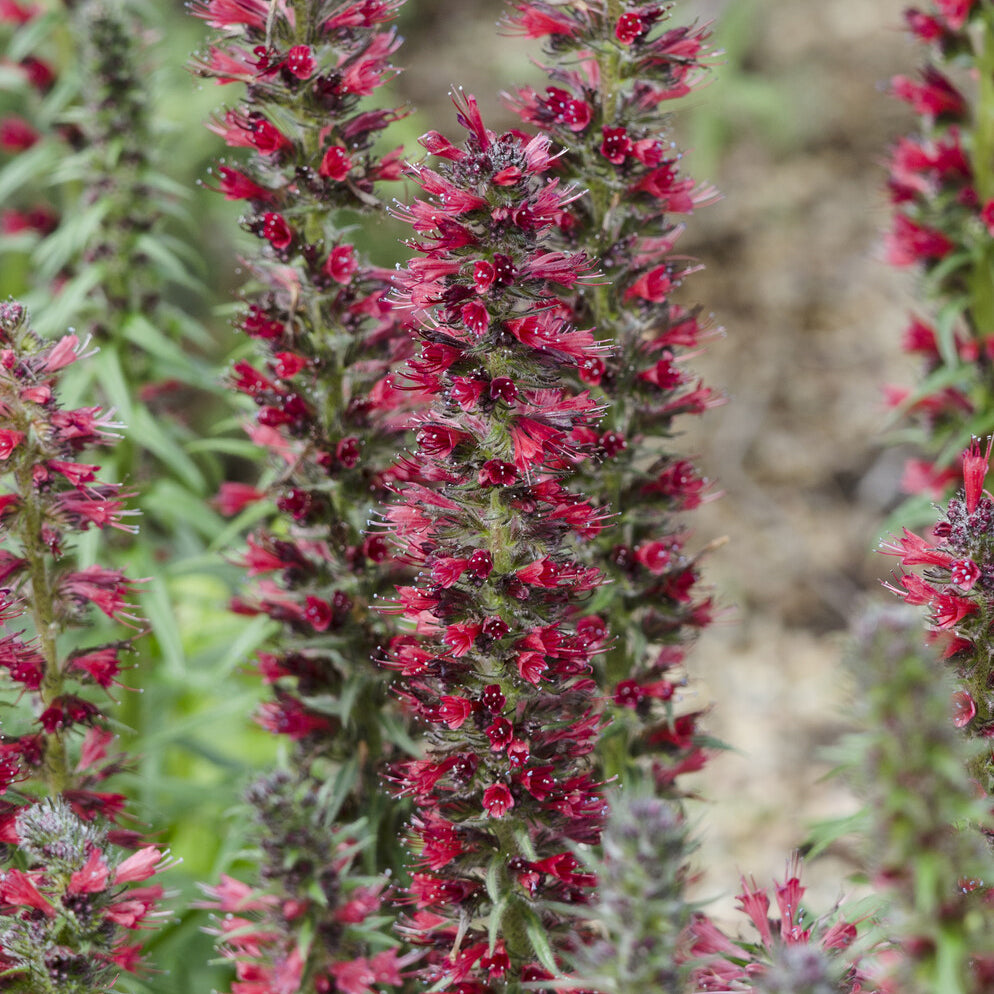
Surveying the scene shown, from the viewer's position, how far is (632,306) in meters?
3.92

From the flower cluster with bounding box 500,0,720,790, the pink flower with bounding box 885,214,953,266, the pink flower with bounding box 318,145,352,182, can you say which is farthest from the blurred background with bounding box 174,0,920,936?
the pink flower with bounding box 318,145,352,182

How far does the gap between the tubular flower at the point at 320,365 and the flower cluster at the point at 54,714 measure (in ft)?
1.94

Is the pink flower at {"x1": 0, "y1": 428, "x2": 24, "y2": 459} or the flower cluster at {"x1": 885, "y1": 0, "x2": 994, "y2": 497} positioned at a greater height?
the flower cluster at {"x1": 885, "y1": 0, "x2": 994, "y2": 497}

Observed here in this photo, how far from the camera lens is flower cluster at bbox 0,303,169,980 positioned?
3.09m

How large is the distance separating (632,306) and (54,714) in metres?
2.33

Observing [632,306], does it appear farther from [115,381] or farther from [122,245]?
[122,245]

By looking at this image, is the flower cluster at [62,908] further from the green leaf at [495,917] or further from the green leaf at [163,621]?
the green leaf at [163,621]

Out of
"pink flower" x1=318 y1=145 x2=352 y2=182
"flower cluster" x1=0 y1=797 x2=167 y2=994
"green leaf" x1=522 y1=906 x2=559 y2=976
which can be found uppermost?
"pink flower" x1=318 y1=145 x2=352 y2=182

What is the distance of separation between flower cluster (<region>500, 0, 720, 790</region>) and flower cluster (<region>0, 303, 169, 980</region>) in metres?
1.62

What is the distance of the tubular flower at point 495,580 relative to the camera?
2994 millimetres

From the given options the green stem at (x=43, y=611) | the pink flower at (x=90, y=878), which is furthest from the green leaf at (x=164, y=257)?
the pink flower at (x=90, y=878)

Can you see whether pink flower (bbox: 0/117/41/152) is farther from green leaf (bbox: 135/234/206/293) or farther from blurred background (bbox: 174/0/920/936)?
blurred background (bbox: 174/0/920/936)

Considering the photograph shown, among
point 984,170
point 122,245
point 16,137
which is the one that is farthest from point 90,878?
point 16,137

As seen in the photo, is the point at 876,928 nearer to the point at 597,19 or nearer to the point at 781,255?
the point at 597,19
